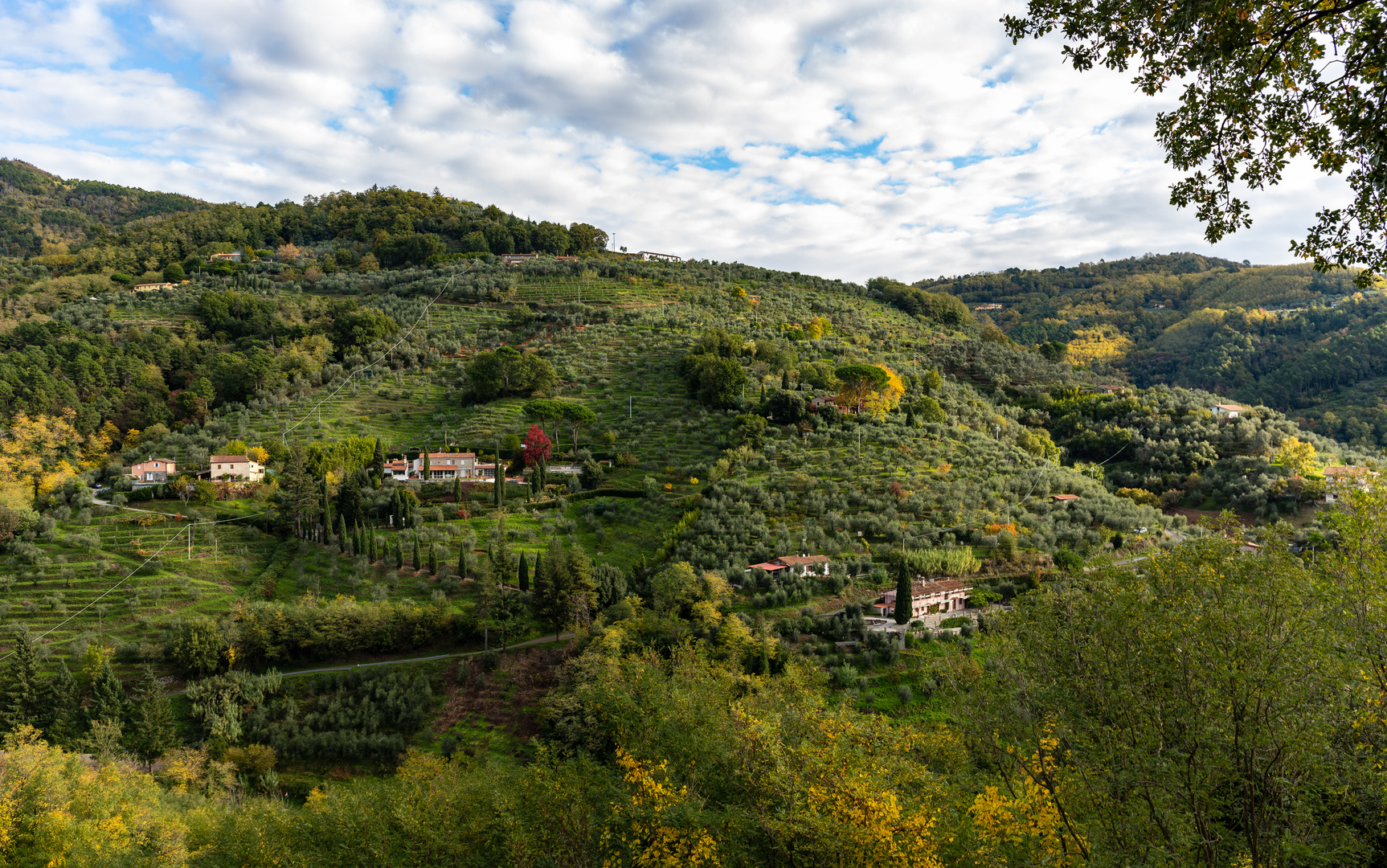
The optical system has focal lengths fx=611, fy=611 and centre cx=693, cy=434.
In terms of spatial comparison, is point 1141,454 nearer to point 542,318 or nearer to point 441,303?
point 542,318

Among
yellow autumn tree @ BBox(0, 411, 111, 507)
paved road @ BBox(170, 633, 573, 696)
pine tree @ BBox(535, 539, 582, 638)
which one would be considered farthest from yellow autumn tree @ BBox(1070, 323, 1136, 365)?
yellow autumn tree @ BBox(0, 411, 111, 507)

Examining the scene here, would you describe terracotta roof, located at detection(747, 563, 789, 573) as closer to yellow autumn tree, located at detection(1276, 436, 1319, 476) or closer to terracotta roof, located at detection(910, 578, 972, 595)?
terracotta roof, located at detection(910, 578, 972, 595)

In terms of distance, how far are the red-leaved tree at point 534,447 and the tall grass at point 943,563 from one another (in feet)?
83.1

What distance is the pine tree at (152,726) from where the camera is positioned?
24.2m

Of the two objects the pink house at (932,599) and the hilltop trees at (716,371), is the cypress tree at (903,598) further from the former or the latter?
the hilltop trees at (716,371)

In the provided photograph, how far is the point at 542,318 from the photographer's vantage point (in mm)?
69250

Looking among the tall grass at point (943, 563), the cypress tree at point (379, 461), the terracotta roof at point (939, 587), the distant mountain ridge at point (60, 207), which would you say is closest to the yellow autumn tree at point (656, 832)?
the terracotta roof at point (939, 587)

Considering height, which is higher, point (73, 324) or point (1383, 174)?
point (73, 324)

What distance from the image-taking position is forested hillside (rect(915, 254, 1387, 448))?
220 feet

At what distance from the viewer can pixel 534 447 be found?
43969 millimetres

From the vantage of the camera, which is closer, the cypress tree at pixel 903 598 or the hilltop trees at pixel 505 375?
the cypress tree at pixel 903 598

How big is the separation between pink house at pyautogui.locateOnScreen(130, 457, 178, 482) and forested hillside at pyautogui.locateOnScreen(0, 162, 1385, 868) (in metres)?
0.83

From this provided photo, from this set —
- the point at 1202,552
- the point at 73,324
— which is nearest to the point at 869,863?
the point at 1202,552

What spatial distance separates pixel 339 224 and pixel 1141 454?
115148mm
